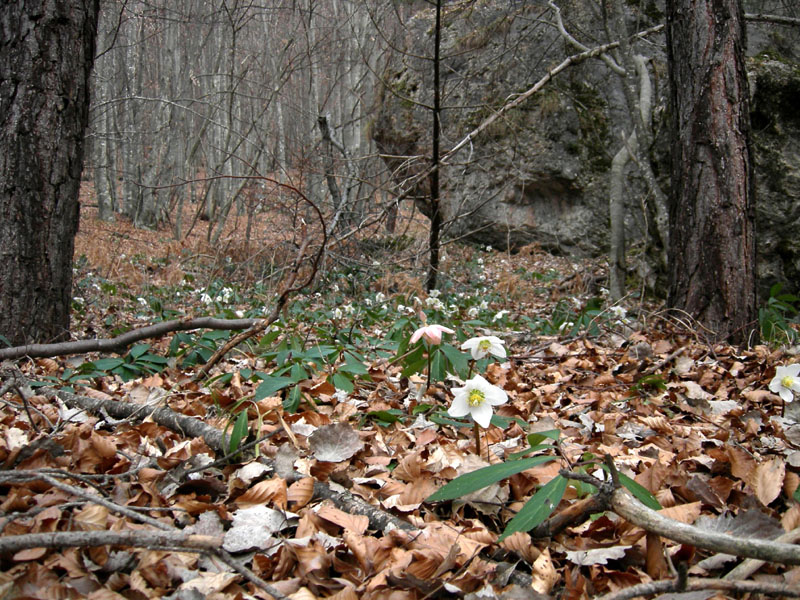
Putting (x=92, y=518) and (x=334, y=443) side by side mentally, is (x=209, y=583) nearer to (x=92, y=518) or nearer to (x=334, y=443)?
(x=92, y=518)

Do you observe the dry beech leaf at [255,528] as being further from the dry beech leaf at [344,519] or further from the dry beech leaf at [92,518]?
the dry beech leaf at [92,518]

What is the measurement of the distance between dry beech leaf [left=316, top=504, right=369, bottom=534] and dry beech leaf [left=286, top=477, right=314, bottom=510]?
0.26ft

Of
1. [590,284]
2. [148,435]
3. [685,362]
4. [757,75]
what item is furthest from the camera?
[590,284]

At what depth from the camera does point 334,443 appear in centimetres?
153

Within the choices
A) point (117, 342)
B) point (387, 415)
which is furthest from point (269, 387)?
point (117, 342)

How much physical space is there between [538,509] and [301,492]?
2.09 ft

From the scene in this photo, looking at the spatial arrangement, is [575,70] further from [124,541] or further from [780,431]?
[124,541]

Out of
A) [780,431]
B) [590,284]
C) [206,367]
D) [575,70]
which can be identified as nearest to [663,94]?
[590,284]

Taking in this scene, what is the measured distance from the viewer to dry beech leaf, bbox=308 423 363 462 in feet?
4.91

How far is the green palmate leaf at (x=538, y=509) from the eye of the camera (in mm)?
900

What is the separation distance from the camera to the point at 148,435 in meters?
1.74

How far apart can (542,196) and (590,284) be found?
3094mm

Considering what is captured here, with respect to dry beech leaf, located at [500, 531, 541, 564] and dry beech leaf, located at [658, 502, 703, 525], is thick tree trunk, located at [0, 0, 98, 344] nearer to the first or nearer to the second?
dry beech leaf, located at [500, 531, 541, 564]

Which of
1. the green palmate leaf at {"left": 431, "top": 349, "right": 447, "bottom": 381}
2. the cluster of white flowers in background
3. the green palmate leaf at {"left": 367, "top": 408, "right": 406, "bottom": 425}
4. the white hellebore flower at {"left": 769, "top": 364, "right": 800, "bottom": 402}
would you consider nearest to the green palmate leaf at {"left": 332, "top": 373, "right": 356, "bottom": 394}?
the green palmate leaf at {"left": 367, "top": 408, "right": 406, "bottom": 425}
